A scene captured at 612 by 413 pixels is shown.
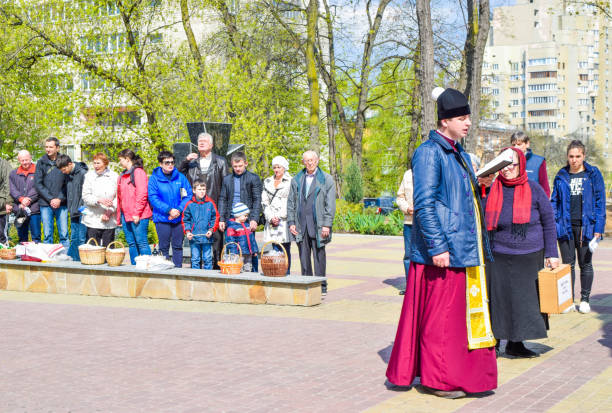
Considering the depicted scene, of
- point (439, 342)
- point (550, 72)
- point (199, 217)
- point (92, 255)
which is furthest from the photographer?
point (550, 72)

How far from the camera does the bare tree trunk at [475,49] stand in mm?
21312

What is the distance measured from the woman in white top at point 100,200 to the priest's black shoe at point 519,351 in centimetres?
735

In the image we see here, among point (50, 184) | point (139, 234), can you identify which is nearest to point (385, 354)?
point (139, 234)

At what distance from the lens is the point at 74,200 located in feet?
44.8

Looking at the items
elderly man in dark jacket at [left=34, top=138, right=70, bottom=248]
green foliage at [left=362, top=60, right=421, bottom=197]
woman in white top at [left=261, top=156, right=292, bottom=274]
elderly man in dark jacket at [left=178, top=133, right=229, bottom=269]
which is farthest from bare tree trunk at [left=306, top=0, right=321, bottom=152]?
woman in white top at [left=261, top=156, right=292, bottom=274]

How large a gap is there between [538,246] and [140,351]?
3630 millimetres

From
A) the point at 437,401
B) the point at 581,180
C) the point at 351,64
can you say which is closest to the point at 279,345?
the point at 437,401

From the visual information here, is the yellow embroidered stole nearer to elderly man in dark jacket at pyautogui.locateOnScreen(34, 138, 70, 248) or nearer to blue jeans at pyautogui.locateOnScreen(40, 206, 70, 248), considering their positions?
elderly man in dark jacket at pyautogui.locateOnScreen(34, 138, 70, 248)

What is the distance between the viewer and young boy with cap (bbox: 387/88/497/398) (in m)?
5.66

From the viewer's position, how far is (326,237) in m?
10.6

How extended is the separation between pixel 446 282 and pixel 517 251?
4.98ft

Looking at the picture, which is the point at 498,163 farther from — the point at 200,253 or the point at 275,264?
the point at 200,253

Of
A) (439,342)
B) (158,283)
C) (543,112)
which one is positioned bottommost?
(158,283)

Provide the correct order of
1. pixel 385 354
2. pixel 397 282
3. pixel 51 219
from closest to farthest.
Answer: pixel 385 354, pixel 397 282, pixel 51 219
